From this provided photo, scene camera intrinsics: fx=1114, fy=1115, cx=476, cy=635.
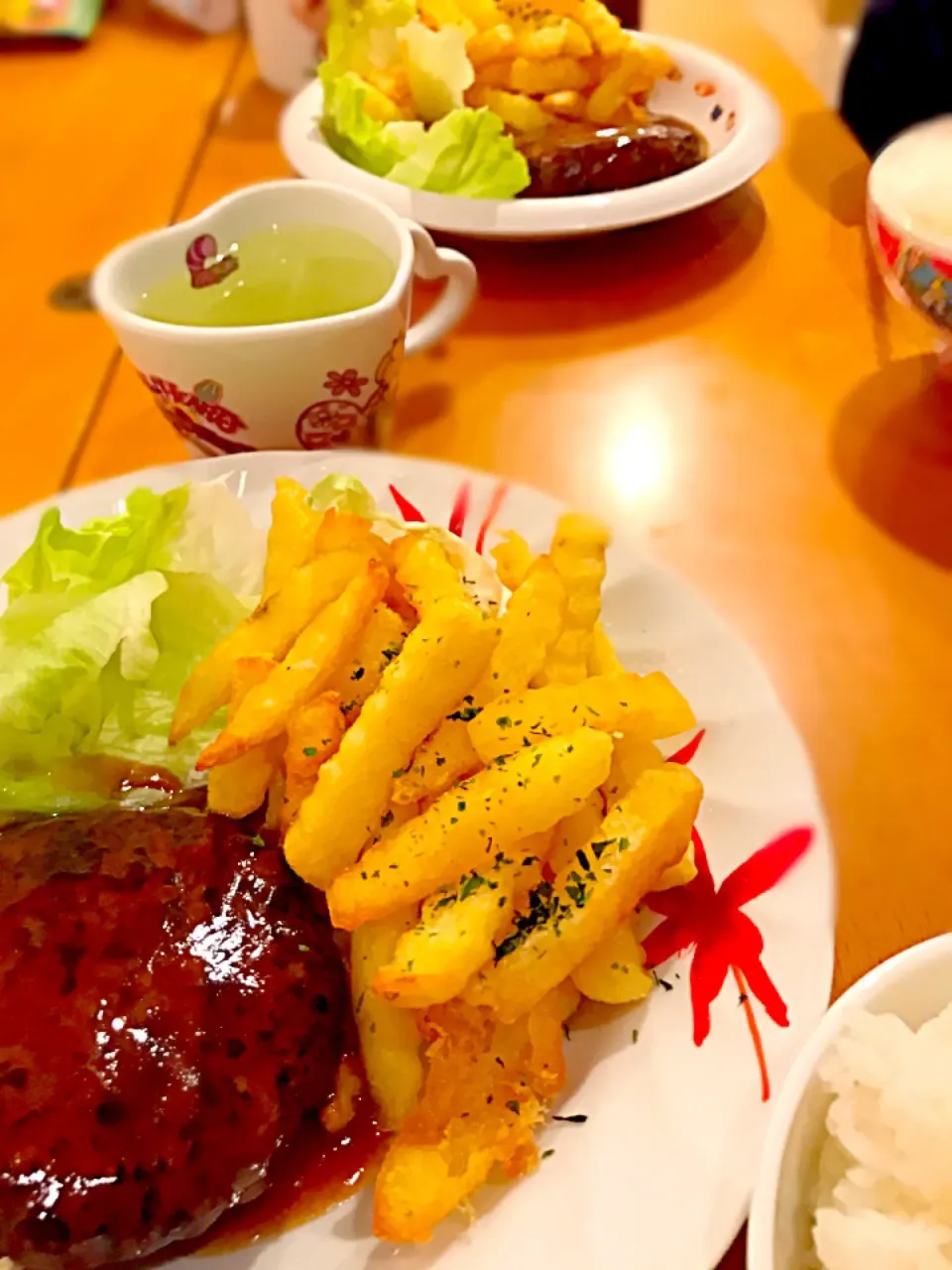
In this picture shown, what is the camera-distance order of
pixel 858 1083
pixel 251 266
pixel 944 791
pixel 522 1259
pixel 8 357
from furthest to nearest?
pixel 8 357
pixel 251 266
pixel 944 791
pixel 522 1259
pixel 858 1083

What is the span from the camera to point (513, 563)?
4.96ft

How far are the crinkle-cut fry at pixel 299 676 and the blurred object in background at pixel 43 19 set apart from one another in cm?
313

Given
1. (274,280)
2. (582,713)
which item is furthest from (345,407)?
(582,713)

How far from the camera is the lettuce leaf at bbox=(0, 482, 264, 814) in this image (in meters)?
1.48

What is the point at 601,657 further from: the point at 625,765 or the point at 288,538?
the point at 288,538

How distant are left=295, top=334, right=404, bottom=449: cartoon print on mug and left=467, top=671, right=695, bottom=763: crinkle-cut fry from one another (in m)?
0.78

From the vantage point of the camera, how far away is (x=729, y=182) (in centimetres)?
247

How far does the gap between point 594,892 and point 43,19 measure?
11.8 ft

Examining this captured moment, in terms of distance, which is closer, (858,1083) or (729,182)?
(858,1083)

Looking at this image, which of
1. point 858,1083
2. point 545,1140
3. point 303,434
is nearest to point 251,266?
point 303,434

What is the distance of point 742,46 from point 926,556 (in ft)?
7.61

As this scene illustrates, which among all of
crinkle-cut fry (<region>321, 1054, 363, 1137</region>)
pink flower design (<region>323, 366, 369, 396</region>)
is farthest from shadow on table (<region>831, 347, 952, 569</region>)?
crinkle-cut fry (<region>321, 1054, 363, 1137</region>)

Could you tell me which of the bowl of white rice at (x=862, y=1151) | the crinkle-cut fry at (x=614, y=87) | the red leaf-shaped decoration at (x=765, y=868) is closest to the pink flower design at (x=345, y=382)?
the red leaf-shaped decoration at (x=765, y=868)

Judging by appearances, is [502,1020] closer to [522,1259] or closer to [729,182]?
[522,1259]
